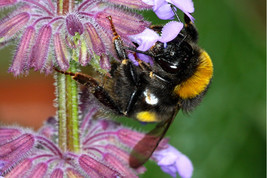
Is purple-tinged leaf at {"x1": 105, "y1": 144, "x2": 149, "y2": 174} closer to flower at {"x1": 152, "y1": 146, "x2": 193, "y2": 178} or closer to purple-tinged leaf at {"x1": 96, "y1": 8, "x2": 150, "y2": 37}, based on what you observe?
flower at {"x1": 152, "y1": 146, "x2": 193, "y2": 178}

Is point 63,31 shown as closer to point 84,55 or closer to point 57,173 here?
point 84,55

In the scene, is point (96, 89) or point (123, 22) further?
point (96, 89)

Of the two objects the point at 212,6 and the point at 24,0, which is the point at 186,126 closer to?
the point at 212,6

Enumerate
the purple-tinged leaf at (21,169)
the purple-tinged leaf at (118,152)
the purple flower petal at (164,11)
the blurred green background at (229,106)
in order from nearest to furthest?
1. the purple flower petal at (164,11)
2. the purple-tinged leaf at (21,169)
3. the purple-tinged leaf at (118,152)
4. the blurred green background at (229,106)

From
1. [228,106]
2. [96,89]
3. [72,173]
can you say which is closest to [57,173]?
[72,173]

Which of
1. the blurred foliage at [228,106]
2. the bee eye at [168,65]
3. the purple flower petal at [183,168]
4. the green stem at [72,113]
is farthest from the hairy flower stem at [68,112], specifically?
the blurred foliage at [228,106]

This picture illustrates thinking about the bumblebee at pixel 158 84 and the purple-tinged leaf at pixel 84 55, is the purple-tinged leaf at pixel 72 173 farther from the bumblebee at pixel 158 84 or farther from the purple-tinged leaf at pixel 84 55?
the purple-tinged leaf at pixel 84 55

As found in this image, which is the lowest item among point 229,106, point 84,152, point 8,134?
point 229,106

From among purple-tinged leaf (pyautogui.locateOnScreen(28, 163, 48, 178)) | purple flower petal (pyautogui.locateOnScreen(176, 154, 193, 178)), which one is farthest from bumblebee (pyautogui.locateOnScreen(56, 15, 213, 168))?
purple-tinged leaf (pyautogui.locateOnScreen(28, 163, 48, 178))
